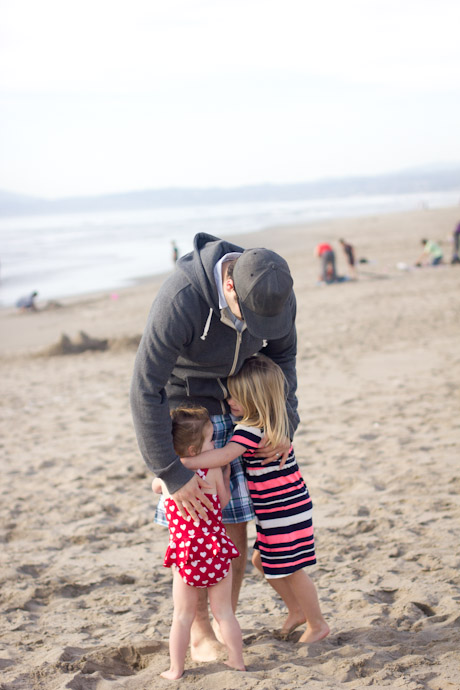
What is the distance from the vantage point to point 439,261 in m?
17.0

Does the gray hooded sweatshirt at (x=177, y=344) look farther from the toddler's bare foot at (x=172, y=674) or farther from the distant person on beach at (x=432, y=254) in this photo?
the distant person on beach at (x=432, y=254)

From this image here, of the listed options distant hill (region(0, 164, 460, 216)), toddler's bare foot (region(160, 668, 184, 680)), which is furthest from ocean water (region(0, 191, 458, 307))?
distant hill (region(0, 164, 460, 216))

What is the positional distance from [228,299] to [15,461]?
4.01 m

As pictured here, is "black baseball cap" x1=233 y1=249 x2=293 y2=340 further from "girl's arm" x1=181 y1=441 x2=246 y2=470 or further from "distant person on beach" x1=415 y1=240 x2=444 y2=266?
"distant person on beach" x1=415 y1=240 x2=444 y2=266

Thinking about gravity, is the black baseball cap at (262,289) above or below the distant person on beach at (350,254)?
above

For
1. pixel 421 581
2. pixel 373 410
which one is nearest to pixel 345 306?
pixel 373 410

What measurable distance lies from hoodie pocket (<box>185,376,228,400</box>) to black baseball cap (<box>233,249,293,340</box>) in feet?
1.42

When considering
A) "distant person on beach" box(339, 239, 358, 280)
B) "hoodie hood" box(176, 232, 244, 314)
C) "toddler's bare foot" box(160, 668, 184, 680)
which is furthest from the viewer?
"distant person on beach" box(339, 239, 358, 280)

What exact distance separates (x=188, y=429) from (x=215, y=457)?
0.51ft

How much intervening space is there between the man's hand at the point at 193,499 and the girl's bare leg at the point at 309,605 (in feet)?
1.81

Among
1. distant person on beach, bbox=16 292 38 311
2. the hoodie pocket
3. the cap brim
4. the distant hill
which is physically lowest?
distant person on beach, bbox=16 292 38 311

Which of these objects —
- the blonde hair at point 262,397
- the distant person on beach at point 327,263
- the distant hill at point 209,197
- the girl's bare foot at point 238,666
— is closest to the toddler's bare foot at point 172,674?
the girl's bare foot at point 238,666

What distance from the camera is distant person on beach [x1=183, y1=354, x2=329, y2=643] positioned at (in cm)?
275

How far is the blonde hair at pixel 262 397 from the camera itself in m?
2.75
